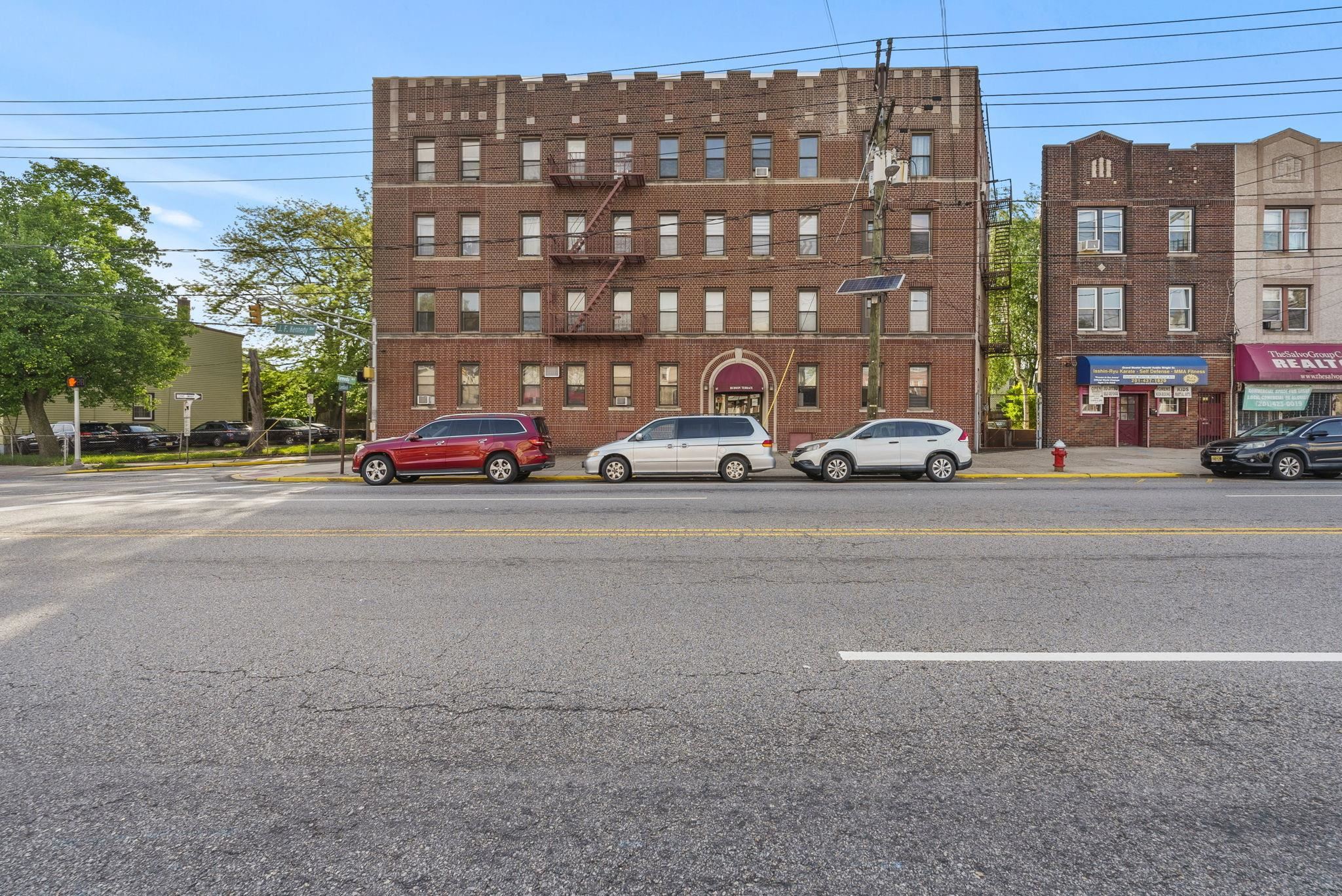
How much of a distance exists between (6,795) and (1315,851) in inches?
186

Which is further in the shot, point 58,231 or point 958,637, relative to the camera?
point 58,231

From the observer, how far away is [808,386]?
2762cm

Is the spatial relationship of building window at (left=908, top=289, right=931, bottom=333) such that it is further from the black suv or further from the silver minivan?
the silver minivan

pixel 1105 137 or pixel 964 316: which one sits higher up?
pixel 1105 137

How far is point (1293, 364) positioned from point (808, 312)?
17.8m

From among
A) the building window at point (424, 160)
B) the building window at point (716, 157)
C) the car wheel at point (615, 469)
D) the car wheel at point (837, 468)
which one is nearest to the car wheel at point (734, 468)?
the car wheel at point (837, 468)

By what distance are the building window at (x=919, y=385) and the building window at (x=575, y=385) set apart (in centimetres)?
1265

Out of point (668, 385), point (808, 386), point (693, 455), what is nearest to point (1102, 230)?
point (808, 386)

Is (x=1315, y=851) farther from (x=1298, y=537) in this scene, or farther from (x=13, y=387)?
(x=13, y=387)

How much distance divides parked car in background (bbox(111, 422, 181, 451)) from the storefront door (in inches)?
1657

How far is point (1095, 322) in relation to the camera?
27.6 metres

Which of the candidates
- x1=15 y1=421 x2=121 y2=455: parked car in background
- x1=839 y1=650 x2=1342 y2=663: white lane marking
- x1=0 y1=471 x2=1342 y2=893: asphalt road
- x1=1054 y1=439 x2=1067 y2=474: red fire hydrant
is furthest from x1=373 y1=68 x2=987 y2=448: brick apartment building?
x1=839 y1=650 x2=1342 y2=663: white lane marking

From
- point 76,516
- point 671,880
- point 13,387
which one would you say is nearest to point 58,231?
point 13,387

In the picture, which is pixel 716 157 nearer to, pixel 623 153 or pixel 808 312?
pixel 623 153
